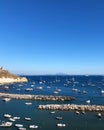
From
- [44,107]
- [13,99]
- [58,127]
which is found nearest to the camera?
[58,127]

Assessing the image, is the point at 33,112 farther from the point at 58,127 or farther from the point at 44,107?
the point at 58,127

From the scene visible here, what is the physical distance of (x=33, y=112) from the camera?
9000 centimetres

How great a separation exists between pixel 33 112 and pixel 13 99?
3125 cm

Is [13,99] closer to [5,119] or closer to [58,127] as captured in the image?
[5,119]

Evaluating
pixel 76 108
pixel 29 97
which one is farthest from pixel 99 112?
pixel 29 97

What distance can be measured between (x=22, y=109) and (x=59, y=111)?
38.0 ft

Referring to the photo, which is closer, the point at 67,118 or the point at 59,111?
the point at 67,118

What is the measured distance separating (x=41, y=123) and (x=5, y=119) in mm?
9627

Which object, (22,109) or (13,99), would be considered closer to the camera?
(22,109)

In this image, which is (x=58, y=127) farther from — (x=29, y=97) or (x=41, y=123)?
(x=29, y=97)

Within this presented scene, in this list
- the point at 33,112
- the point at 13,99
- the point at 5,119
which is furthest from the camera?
the point at 13,99

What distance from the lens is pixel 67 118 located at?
8144 centimetres

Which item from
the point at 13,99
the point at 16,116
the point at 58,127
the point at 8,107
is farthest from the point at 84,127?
the point at 13,99

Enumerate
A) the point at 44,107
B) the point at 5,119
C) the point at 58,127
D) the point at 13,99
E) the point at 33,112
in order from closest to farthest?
1. the point at 58,127
2. the point at 5,119
3. the point at 33,112
4. the point at 44,107
5. the point at 13,99
